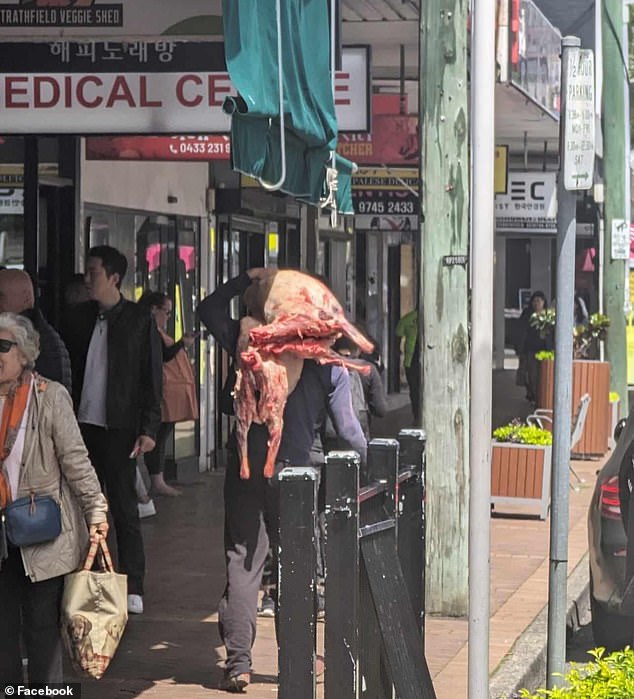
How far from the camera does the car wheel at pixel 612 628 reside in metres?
7.98

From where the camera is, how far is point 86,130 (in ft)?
28.5

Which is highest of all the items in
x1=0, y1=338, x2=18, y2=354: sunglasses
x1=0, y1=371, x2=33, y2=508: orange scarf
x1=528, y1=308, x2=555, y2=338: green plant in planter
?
x1=0, y1=338, x2=18, y2=354: sunglasses

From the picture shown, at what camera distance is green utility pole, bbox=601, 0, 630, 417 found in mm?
20938

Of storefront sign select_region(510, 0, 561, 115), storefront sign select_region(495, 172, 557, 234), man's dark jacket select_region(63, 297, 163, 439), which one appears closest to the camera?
man's dark jacket select_region(63, 297, 163, 439)

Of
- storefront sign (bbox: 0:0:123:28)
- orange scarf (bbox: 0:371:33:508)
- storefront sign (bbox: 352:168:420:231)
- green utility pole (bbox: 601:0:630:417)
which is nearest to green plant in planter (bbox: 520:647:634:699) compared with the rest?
orange scarf (bbox: 0:371:33:508)

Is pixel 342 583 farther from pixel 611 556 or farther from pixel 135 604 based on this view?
pixel 135 604

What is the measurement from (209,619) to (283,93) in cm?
347

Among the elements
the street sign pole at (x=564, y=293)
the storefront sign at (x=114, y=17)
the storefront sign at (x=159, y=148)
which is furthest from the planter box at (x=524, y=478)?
the street sign pole at (x=564, y=293)

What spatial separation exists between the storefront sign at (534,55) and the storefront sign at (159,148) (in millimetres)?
2444

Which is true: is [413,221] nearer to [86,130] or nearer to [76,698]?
[86,130]

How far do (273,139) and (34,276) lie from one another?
237 inches

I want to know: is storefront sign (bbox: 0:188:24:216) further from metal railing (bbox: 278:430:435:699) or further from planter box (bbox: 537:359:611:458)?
planter box (bbox: 537:359:611:458)

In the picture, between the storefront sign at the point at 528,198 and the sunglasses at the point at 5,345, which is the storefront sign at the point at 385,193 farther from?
the sunglasses at the point at 5,345

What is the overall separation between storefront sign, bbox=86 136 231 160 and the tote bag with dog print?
6876 millimetres
